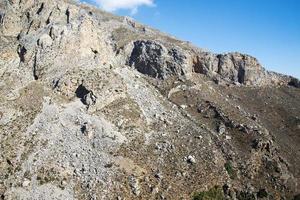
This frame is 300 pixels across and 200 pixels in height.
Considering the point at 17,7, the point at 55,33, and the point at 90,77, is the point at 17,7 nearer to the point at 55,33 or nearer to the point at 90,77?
the point at 55,33

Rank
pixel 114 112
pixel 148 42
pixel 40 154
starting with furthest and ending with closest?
pixel 148 42 → pixel 114 112 → pixel 40 154

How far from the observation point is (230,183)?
82688 mm

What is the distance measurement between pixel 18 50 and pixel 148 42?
34.4 m

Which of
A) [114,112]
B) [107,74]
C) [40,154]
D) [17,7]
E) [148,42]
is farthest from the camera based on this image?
[148,42]

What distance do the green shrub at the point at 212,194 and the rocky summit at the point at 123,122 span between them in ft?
0.62

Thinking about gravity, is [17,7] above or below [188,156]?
above

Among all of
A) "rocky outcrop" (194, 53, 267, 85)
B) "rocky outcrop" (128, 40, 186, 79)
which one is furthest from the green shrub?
"rocky outcrop" (194, 53, 267, 85)

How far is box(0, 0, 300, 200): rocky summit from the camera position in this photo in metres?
75.3

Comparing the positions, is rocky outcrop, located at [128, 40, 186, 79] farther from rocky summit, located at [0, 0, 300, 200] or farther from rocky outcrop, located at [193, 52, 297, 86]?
rocky outcrop, located at [193, 52, 297, 86]

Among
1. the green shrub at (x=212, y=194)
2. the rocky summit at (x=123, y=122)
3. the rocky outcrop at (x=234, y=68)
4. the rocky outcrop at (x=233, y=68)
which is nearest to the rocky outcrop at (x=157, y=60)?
the rocky summit at (x=123, y=122)

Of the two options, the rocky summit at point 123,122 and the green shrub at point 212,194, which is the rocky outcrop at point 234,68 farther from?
the green shrub at point 212,194

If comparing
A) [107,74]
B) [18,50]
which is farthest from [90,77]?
[18,50]

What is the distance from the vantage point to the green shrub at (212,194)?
252 ft

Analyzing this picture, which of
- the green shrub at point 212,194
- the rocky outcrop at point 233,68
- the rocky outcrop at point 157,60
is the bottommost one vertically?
the green shrub at point 212,194
